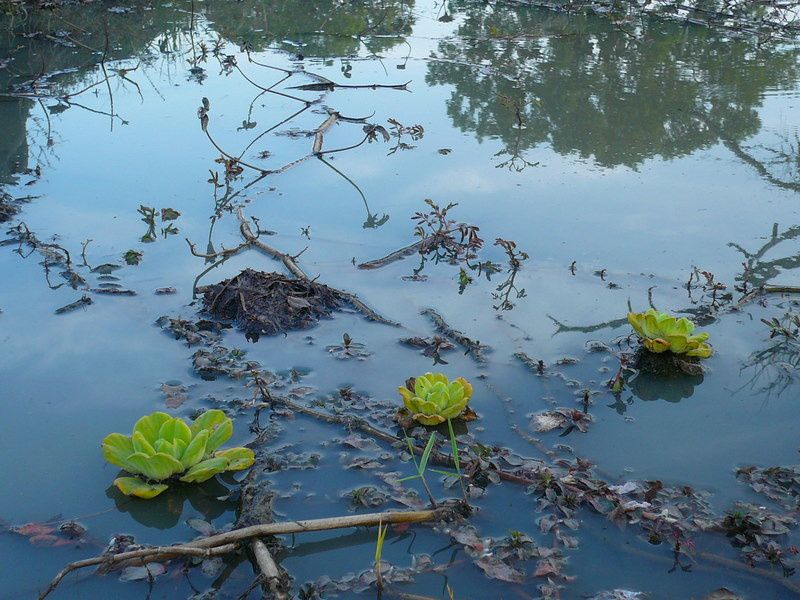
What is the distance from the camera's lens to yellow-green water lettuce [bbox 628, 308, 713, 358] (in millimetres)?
2773

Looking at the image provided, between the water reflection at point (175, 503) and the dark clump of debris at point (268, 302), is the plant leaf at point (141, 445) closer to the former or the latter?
the water reflection at point (175, 503)

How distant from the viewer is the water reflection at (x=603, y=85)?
4.77m

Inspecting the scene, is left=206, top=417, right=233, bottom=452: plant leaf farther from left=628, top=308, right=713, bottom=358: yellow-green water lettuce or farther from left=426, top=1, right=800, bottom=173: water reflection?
left=426, top=1, right=800, bottom=173: water reflection

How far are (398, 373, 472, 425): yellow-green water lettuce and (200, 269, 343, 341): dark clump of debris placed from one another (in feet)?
2.32

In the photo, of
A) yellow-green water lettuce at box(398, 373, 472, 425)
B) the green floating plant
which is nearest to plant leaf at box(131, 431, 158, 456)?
the green floating plant

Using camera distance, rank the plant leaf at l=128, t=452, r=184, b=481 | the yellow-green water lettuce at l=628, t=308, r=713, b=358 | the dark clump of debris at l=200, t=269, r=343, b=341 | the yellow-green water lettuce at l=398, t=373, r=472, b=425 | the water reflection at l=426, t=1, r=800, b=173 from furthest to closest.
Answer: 1. the water reflection at l=426, t=1, r=800, b=173
2. the dark clump of debris at l=200, t=269, r=343, b=341
3. the yellow-green water lettuce at l=628, t=308, r=713, b=358
4. the yellow-green water lettuce at l=398, t=373, r=472, b=425
5. the plant leaf at l=128, t=452, r=184, b=481

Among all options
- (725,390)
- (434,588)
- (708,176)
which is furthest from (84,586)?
(708,176)

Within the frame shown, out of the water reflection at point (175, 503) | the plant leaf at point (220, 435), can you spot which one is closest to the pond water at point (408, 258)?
the water reflection at point (175, 503)

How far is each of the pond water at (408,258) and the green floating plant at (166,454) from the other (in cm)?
7

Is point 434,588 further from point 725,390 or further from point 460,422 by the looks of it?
point 725,390

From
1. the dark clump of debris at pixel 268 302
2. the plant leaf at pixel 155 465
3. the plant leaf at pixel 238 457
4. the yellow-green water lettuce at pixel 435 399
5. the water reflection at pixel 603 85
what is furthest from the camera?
the water reflection at pixel 603 85

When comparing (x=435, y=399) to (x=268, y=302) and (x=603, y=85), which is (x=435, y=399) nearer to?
(x=268, y=302)

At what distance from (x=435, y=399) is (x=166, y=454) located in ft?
2.48

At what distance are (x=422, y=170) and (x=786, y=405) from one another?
2271 millimetres
